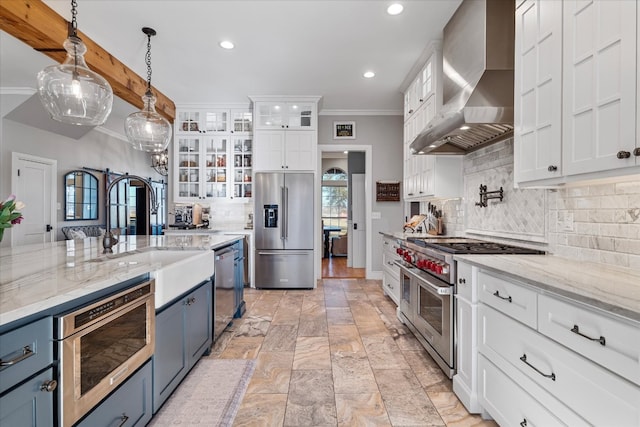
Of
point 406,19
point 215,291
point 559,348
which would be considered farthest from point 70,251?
point 406,19

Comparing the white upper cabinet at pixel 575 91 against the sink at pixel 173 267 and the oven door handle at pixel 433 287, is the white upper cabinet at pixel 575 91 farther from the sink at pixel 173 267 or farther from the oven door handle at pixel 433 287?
the sink at pixel 173 267

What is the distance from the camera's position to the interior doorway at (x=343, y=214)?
22.3ft

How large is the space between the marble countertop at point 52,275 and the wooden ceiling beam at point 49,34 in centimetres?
186

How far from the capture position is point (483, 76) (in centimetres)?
230

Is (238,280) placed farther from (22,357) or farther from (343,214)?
(343,214)

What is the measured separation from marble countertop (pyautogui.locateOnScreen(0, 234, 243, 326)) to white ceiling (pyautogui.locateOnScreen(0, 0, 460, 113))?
7.14 ft

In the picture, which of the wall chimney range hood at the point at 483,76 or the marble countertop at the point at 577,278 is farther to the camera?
the wall chimney range hood at the point at 483,76

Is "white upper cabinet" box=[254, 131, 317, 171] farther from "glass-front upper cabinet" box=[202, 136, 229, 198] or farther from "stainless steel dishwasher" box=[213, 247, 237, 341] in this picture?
"stainless steel dishwasher" box=[213, 247, 237, 341]

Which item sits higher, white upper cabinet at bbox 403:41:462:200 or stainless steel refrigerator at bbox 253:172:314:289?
white upper cabinet at bbox 403:41:462:200

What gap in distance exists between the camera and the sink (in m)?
1.76

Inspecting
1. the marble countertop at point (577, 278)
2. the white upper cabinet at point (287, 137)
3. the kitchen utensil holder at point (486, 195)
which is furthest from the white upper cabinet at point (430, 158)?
the white upper cabinet at point (287, 137)

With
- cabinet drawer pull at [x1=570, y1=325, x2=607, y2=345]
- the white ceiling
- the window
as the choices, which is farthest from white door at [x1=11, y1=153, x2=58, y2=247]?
cabinet drawer pull at [x1=570, y1=325, x2=607, y2=345]

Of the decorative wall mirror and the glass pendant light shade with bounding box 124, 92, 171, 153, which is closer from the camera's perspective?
the glass pendant light shade with bounding box 124, 92, 171, 153

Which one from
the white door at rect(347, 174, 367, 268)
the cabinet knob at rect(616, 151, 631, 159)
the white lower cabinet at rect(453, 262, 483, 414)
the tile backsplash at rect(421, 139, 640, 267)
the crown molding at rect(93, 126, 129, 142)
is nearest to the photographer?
the cabinet knob at rect(616, 151, 631, 159)
